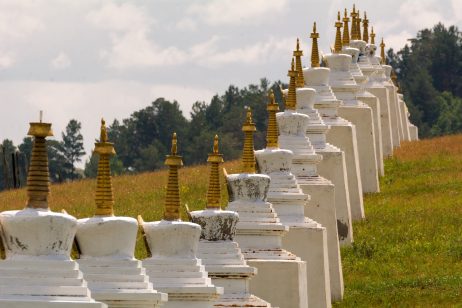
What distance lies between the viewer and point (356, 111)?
1843 inches

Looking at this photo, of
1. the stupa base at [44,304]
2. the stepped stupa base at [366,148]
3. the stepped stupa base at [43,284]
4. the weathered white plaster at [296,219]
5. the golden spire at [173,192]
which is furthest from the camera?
the stepped stupa base at [366,148]

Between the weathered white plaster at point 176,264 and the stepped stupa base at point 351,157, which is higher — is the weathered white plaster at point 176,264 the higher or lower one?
the lower one

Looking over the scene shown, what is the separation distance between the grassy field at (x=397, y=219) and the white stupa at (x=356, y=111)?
2.22 ft

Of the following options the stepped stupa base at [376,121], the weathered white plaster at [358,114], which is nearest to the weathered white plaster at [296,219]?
the weathered white plaster at [358,114]

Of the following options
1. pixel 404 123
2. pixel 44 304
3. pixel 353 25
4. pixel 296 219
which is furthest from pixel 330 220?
pixel 404 123

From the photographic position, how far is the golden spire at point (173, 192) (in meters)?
17.1

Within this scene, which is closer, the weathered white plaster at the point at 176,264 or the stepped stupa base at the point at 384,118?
the weathered white plaster at the point at 176,264

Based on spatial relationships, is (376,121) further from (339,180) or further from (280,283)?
(280,283)

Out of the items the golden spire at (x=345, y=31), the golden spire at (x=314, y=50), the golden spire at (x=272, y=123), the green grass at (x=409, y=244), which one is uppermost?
the golden spire at (x=345, y=31)

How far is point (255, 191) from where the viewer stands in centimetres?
2270

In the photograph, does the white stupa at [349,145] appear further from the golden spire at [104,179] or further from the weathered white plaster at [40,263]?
the weathered white plaster at [40,263]

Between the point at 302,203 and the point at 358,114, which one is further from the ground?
the point at 358,114

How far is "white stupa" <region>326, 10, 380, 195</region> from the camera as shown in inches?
1769

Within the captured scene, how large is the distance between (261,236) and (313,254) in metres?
5.14
